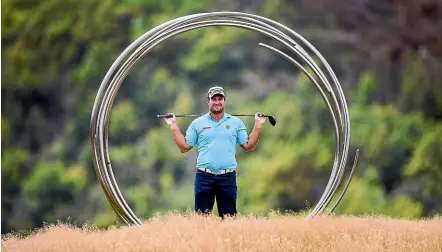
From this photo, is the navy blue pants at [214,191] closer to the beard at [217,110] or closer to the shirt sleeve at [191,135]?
the shirt sleeve at [191,135]

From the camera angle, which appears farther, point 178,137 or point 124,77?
point 124,77

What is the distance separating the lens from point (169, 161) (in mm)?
12438

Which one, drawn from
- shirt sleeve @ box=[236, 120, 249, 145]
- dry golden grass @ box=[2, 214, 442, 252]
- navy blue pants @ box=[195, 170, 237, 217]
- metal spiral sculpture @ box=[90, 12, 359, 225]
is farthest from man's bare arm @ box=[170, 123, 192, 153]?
metal spiral sculpture @ box=[90, 12, 359, 225]

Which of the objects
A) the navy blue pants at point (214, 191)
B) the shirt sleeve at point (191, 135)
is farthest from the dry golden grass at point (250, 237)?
the shirt sleeve at point (191, 135)

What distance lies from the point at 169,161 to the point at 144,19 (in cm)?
204

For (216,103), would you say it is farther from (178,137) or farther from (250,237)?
(250,237)

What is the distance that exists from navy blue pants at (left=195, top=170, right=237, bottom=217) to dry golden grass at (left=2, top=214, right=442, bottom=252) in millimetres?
172

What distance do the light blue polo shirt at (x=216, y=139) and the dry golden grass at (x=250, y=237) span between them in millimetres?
450

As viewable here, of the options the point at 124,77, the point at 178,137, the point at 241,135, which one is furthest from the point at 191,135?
the point at 124,77

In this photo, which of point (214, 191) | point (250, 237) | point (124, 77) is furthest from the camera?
point (124, 77)

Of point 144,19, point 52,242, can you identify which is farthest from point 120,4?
point 52,242

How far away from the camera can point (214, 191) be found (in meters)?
7.02

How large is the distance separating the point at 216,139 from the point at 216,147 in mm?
65

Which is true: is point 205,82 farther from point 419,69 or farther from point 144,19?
point 419,69
